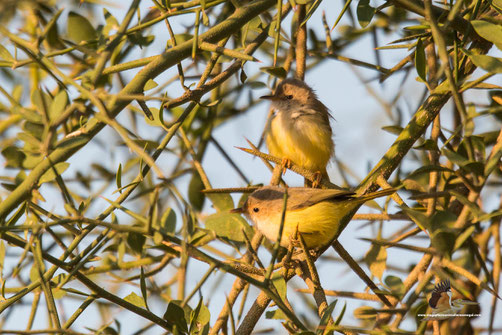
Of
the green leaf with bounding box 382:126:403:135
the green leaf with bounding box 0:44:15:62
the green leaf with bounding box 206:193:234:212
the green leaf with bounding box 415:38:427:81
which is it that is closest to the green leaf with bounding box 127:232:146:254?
the green leaf with bounding box 206:193:234:212

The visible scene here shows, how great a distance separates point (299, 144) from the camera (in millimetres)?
4102

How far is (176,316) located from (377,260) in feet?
3.17

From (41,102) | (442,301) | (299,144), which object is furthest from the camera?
(299,144)

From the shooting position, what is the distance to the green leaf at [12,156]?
280cm

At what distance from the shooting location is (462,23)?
2.26 m

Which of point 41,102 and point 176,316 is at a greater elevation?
point 41,102

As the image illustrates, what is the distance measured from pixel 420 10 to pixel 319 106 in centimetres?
261

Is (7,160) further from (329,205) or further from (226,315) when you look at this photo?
(329,205)

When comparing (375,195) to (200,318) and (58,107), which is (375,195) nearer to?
(200,318)

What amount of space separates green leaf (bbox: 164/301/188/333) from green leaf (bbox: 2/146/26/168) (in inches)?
48.8

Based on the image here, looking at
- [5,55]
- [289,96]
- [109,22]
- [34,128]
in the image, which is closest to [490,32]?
[5,55]

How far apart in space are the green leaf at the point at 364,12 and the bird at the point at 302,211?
74 centimetres

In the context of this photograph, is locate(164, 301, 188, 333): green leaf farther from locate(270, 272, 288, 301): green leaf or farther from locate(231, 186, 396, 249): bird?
locate(231, 186, 396, 249): bird

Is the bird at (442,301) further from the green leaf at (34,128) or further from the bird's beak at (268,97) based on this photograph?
the bird's beak at (268,97)
